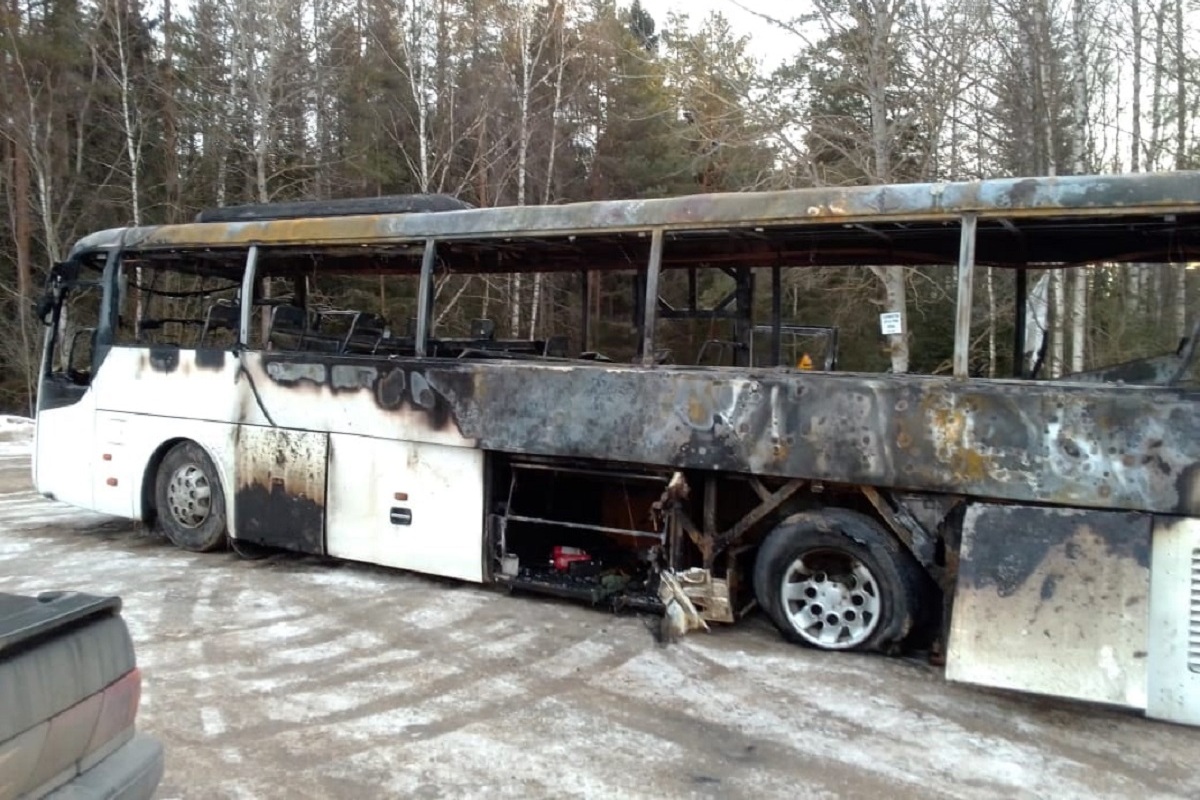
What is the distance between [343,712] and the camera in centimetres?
477

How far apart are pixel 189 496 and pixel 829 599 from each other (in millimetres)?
5840

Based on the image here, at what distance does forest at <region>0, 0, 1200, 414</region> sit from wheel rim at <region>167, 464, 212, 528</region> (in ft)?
23.6

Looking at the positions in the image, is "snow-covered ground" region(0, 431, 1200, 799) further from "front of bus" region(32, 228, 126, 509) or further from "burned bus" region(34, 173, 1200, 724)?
"front of bus" region(32, 228, 126, 509)

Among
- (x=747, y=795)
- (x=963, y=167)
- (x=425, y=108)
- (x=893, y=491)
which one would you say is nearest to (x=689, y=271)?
(x=893, y=491)

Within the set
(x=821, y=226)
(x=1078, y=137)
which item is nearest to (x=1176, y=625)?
(x=821, y=226)

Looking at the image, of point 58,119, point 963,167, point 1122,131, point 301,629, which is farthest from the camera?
point 58,119

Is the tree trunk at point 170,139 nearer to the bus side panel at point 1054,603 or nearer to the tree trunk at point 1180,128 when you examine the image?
the tree trunk at point 1180,128

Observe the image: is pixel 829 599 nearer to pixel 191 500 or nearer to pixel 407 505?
pixel 407 505

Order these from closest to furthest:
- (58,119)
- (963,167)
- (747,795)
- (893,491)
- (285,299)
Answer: (747,795) → (893,491) → (285,299) → (963,167) → (58,119)

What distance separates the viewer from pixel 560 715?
4.77 metres

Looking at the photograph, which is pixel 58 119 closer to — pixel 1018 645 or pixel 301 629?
pixel 301 629

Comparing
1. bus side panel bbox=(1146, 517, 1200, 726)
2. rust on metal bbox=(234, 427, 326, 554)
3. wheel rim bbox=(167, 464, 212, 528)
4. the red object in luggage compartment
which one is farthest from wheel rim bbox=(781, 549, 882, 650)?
wheel rim bbox=(167, 464, 212, 528)

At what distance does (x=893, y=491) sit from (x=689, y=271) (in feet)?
10.9

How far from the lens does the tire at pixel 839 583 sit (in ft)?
18.1
